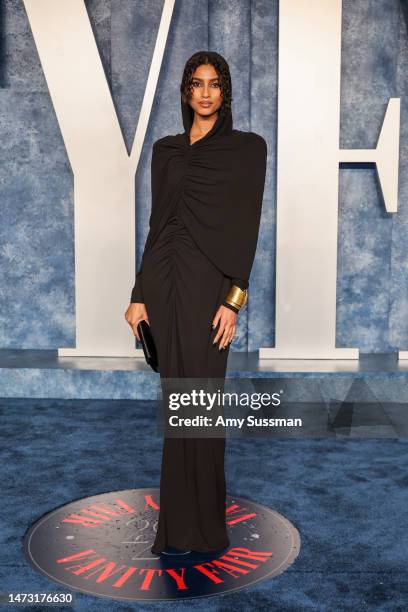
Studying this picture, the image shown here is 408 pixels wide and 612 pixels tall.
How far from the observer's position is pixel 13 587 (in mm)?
2211

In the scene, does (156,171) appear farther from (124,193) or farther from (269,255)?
(269,255)

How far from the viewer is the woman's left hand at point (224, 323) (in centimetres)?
230

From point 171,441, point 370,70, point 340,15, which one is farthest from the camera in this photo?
point 370,70

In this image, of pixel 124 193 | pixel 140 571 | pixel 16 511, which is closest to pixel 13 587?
pixel 140 571

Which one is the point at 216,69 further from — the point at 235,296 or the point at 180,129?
the point at 180,129

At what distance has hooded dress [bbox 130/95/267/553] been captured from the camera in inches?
90.8

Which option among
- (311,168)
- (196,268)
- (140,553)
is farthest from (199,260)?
(311,168)

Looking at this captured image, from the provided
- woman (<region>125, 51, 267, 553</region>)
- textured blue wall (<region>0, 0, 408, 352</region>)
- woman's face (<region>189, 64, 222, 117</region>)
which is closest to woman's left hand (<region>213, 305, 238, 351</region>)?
woman (<region>125, 51, 267, 553</region>)

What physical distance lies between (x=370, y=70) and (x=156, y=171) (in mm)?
3043

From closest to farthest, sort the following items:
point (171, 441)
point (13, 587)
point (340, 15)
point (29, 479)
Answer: point (13, 587) → point (171, 441) → point (29, 479) → point (340, 15)

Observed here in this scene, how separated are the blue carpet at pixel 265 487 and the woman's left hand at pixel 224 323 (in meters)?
0.80

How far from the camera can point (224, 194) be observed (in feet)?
7.53

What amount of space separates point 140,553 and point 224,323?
2.87 feet

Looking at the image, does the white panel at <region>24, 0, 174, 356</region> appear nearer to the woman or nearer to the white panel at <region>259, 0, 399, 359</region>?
the white panel at <region>259, 0, 399, 359</region>
